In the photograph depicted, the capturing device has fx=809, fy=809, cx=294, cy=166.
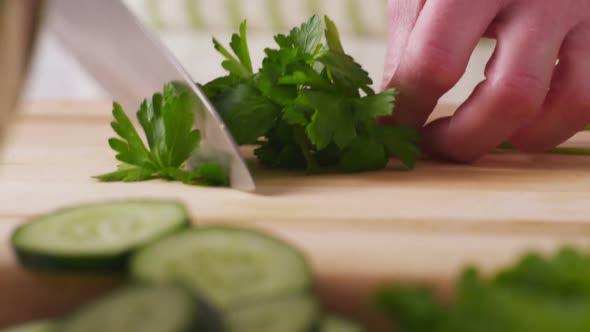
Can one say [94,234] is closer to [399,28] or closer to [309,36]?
[309,36]

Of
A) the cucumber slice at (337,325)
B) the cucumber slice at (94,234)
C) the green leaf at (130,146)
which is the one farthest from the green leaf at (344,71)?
the cucumber slice at (337,325)

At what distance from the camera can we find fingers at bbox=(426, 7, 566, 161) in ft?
4.46

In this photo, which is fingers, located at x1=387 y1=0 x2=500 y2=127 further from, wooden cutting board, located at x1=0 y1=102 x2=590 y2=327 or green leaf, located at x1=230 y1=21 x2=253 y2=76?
green leaf, located at x1=230 y1=21 x2=253 y2=76

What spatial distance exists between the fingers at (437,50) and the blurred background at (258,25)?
1.58 m

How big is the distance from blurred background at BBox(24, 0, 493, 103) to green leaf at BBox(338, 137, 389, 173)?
5.52ft

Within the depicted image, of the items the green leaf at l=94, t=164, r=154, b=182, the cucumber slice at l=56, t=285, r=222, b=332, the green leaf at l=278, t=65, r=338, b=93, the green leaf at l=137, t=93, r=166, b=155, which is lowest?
the cucumber slice at l=56, t=285, r=222, b=332

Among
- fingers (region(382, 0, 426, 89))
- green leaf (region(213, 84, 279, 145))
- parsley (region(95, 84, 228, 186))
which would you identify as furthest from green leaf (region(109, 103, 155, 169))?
fingers (region(382, 0, 426, 89))

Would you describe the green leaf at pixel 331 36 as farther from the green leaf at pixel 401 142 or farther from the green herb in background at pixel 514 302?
the green herb in background at pixel 514 302

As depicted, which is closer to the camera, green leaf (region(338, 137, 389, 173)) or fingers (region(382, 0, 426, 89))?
green leaf (region(338, 137, 389, 173))

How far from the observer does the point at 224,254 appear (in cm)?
73

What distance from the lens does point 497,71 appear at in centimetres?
137

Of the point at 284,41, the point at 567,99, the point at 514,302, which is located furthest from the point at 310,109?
the point at 514,302

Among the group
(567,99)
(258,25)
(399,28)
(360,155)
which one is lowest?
(360,155)

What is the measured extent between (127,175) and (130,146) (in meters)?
0.06
